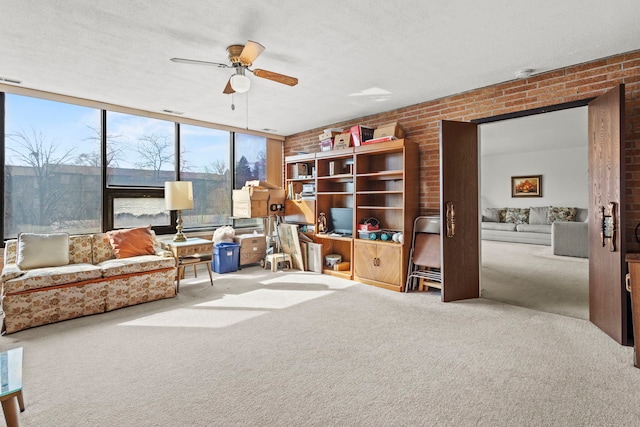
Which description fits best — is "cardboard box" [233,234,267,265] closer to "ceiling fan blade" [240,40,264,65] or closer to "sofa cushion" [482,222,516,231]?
"ceiling fan blade" [240,40,264,65]

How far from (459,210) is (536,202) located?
692 cm

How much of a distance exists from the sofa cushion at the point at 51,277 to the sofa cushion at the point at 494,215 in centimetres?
955

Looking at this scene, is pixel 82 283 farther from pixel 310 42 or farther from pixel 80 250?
pixel 310 42

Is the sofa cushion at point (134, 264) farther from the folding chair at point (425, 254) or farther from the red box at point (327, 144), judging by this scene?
the folding chair at point (425, 254)

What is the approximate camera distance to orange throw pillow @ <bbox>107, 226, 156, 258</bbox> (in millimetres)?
4117

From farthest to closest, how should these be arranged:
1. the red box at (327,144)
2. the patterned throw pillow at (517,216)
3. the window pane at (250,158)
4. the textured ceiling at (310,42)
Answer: the patterned throw pillow at (517,216), the window pane at (250,158), the red box at (327,144), the textured ceiling at (310,42)

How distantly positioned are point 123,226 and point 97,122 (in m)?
1.51

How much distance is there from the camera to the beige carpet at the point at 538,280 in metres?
3.73

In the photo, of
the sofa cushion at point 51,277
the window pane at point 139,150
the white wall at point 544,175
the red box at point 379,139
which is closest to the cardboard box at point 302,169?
the red box at point 379,139

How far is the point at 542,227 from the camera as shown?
8125 mm

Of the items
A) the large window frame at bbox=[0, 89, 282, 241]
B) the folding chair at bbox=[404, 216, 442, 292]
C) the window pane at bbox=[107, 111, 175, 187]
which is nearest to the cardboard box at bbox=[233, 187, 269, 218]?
the large window frame at bbox=[0, 89, 282, 241]

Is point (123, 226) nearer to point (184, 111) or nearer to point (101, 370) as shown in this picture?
point (184, 111)

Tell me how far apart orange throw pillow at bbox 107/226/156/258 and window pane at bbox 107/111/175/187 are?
3.30 ft

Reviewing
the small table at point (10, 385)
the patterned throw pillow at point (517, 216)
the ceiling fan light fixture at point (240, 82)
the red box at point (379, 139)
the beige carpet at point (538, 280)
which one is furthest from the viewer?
the patterned throw pillow at point (517, 216)
